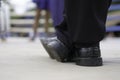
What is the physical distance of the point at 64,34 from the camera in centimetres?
172

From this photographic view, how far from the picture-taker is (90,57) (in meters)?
1.58

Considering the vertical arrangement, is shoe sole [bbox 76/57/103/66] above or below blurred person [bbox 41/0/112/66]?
below

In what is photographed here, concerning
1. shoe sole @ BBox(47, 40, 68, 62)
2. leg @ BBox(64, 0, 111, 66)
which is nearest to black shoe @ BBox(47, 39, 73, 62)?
shoe sole @ BBox(47, 40, 68, 62)

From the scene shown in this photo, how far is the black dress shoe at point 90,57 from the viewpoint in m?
1.57

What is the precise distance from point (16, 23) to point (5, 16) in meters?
4.97

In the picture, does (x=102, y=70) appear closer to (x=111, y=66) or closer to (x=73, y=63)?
(x=111, y=66)

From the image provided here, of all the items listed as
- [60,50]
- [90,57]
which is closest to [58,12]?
[60,50]

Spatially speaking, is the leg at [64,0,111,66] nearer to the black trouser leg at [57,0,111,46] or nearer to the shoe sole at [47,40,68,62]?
the black trouser leg at [57,0,111,46]

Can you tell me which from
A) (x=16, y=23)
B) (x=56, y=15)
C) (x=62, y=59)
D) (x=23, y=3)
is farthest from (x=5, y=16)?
(x=23, y=3)

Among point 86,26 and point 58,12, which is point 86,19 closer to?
point 86,26

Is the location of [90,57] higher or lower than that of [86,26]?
lower

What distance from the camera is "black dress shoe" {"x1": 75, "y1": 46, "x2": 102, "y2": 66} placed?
62.0 inches

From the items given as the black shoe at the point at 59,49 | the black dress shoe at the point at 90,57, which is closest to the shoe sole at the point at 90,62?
the black dress shoe at the point at 90,57

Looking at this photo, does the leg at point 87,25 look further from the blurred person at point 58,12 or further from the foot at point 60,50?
the blurred person at point 58,12
